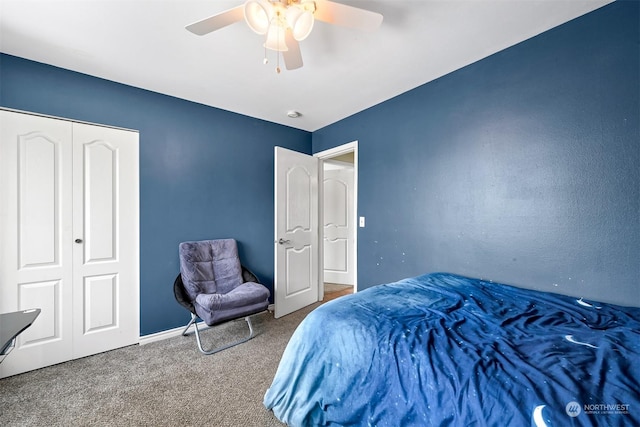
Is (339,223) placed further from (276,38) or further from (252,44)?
(276,38)

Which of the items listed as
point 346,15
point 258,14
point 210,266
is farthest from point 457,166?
point 210,266

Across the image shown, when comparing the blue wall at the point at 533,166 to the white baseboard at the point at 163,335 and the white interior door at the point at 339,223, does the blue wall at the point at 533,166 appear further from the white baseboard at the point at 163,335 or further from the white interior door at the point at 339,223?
the white baseboard at the point at 163,335

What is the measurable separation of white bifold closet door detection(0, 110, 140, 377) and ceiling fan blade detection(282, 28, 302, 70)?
1.77 meters

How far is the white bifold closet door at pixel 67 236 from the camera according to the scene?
6.26 ft

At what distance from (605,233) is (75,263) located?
381 centimetres

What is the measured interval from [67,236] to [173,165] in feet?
3.39

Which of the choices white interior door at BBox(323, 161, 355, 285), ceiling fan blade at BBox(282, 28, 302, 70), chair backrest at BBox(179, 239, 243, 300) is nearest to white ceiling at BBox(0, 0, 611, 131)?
ceiling fan blade at BBox(282, 28, 302, 70)

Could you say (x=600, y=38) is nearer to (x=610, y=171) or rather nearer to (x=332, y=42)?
(x=610, y=171)

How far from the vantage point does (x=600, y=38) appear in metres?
1.47

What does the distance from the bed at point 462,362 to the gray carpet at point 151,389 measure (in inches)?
13.6

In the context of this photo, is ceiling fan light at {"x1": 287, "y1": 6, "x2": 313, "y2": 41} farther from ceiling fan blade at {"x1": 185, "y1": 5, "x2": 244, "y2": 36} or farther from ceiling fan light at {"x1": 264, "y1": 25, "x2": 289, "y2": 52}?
ceiling fan blade at {"x1": 185, "y1": 5, "x2": 244, "y2": 36}

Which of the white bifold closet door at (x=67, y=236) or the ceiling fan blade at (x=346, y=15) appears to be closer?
the ceiling fan blade at (x=346, y=15)

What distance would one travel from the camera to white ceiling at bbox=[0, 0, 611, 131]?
1.48m

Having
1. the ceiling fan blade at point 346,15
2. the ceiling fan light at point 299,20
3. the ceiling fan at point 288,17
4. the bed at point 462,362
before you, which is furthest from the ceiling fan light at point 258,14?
the bed at point 462,362
